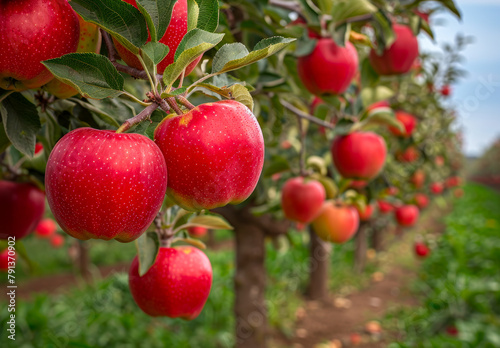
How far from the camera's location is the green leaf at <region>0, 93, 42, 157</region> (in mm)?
611

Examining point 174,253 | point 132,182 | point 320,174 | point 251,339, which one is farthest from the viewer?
point 251,339

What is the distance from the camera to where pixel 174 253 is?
768mm

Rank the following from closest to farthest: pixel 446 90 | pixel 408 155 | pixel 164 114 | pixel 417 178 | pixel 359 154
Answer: pixel 164 114 → pixel 359 154 → pixel 408 155 → pixel 417 178 → pixel 446 90

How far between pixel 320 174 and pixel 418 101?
1916 millimetres

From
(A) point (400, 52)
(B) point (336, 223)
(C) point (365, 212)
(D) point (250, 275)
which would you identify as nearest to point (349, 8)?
(A) point (400, 52)

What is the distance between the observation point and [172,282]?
746 mm

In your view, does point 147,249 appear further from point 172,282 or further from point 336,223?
point 336,223

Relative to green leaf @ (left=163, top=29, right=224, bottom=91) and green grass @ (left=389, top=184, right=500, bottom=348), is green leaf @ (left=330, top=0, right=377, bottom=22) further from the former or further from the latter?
green grass @ (left=389, top=184, right=500, bottom=348)

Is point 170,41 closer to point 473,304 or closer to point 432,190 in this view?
point 473,304

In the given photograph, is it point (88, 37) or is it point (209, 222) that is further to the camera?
point (209, 222)

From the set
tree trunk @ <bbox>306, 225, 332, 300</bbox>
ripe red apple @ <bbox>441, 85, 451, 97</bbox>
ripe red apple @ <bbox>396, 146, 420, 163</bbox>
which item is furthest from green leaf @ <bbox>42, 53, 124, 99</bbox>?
tree trunk @ <bbox>306, 225, 332, 300</bbox>

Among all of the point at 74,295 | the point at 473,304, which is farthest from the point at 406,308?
the point at 74,295

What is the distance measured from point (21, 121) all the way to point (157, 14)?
0.96 ft

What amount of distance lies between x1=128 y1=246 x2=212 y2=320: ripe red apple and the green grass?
2646mm
